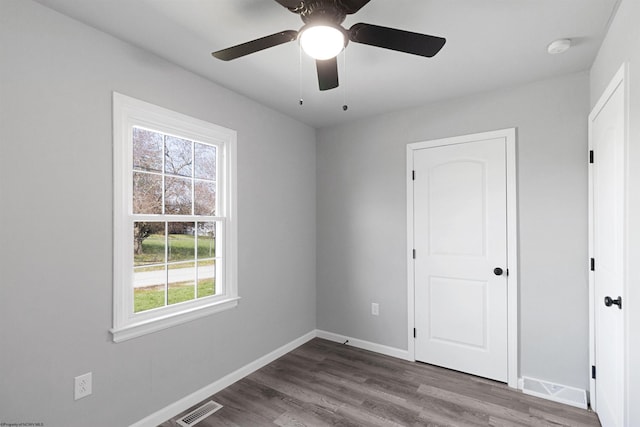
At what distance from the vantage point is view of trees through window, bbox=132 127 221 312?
226 centimetres

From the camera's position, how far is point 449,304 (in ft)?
9.99

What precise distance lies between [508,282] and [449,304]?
554mm

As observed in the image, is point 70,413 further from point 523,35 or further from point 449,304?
point 523,35

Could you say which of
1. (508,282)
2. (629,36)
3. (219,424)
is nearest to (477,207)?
(508,282)

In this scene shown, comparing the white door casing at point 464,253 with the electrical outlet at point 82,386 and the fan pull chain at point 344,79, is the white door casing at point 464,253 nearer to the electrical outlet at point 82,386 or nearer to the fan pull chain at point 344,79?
the fan pull chain at point 344,79

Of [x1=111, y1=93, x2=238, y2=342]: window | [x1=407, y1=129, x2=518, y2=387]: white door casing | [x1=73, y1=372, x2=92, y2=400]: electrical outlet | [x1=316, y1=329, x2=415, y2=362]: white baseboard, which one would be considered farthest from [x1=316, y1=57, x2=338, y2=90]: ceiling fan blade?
[x1=316, y1=329, x2=415, y2=362]: white baseboard

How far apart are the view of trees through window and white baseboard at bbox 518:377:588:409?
2688 millimetres

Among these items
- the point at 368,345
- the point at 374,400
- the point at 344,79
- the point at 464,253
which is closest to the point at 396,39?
the point at 344,79

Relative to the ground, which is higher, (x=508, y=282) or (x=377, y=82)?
(x=377, y=82)

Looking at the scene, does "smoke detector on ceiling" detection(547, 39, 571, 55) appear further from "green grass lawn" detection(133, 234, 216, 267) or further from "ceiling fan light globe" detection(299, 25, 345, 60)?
"green grass lawn" detection(133, 234, 216, 267)

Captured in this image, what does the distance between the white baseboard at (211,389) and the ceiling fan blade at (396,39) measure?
2.63 metres

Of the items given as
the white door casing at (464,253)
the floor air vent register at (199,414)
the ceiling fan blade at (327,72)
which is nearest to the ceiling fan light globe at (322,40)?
the ceiling fan blade at (327,72)

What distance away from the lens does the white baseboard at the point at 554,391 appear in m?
2.42

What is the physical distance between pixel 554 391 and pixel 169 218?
3.21 m
